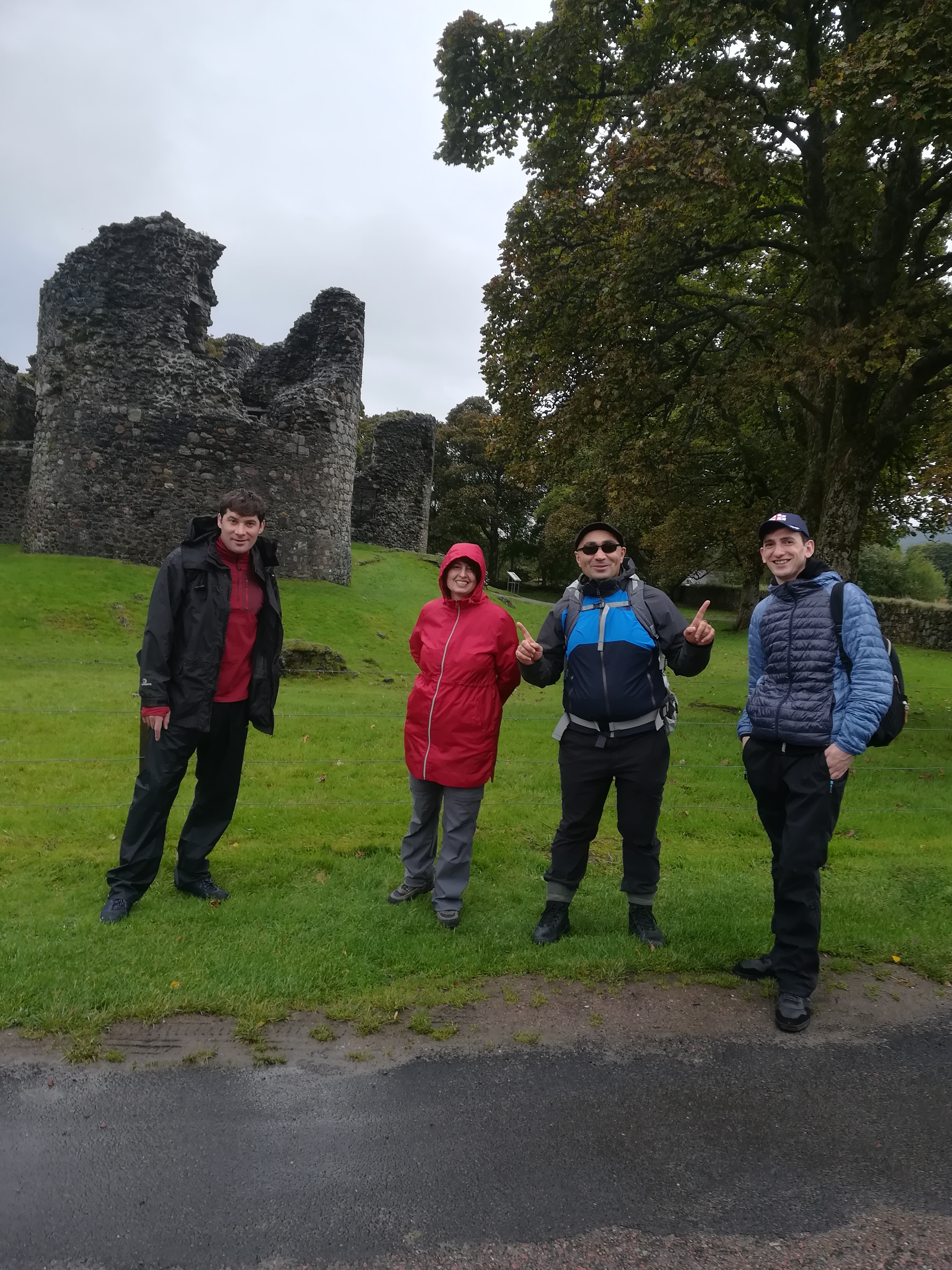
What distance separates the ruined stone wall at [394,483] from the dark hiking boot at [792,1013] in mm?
27881

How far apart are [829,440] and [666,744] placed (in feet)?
32.0

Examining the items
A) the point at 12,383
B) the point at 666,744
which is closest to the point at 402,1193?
the point at 666,744

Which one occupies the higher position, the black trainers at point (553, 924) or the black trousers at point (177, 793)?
the black trousers at point (177, 793)

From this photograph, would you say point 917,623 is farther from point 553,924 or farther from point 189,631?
point 189,631

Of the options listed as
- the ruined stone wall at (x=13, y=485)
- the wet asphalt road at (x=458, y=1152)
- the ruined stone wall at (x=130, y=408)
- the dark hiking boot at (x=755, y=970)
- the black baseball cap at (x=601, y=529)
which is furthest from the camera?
the ruined stone wall at (x=13, y=485)

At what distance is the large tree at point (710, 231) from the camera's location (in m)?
9.16

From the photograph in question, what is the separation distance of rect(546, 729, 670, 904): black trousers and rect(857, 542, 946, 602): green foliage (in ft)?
149

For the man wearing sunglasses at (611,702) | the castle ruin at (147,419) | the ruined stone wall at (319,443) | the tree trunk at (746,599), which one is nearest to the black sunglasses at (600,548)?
the man wearing sunglasses at (611,702)

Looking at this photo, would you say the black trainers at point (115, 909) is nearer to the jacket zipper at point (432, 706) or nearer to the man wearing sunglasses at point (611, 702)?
the jacket zipper at point (432, 706)

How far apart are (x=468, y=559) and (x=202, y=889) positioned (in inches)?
105

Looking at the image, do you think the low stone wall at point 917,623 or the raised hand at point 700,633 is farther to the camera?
the low stone wall at point 917,623

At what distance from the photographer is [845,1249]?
238cm

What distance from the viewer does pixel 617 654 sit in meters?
4.24

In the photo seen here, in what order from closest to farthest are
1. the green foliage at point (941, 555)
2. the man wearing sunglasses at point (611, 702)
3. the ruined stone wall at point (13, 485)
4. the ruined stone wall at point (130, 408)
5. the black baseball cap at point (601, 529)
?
the man wearing sunglasses at point (611, 702) → the black baseball cap at point (601, 529) → the ruined stone wall at point (130, 408) → the ruined stone wall at point (13, 485) → the green foliage at point (941, 555)
